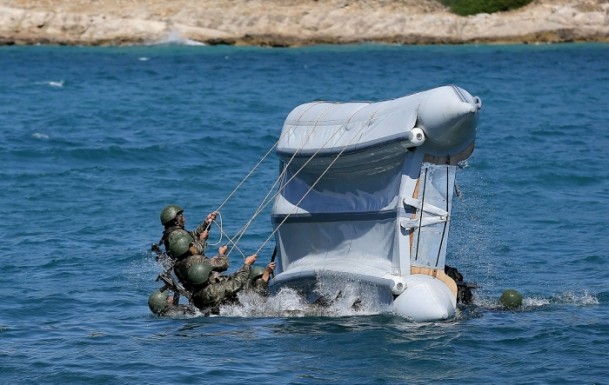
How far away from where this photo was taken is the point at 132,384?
460 inches

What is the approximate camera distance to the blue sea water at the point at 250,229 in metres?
12.3

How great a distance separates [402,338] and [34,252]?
780 centimetres

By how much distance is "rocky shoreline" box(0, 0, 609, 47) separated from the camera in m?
65.6

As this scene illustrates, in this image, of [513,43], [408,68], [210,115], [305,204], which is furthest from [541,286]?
[513,43]

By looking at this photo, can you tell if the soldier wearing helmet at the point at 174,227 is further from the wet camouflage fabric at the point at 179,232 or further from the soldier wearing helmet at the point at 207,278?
the soldier wearing helmet at the point at 207,278

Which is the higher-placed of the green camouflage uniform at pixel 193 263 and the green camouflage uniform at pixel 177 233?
the green camouflage uniform at pixel 177 233

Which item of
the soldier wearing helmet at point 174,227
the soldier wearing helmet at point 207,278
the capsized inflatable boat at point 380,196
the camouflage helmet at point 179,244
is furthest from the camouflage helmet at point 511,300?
the camouflage helmet at point 179,244

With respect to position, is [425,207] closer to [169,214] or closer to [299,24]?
[169,214]

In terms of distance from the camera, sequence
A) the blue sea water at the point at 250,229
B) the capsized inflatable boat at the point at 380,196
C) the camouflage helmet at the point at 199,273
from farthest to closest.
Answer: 1. the camouflage helmet at the point at 199,273
2. the capsized inflatable boat at the point at 380,196
3. the blue sea water at the point at 250,229

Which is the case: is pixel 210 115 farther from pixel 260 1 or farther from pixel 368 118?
pixel 260 1

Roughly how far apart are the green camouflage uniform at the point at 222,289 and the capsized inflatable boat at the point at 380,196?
0.74 metres

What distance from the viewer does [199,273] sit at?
1412cm

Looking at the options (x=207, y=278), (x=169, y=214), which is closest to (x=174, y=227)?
(x=169, y=214)

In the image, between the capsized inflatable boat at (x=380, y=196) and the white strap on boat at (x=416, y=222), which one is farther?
the white strap on boat at (x=416, y=222)
